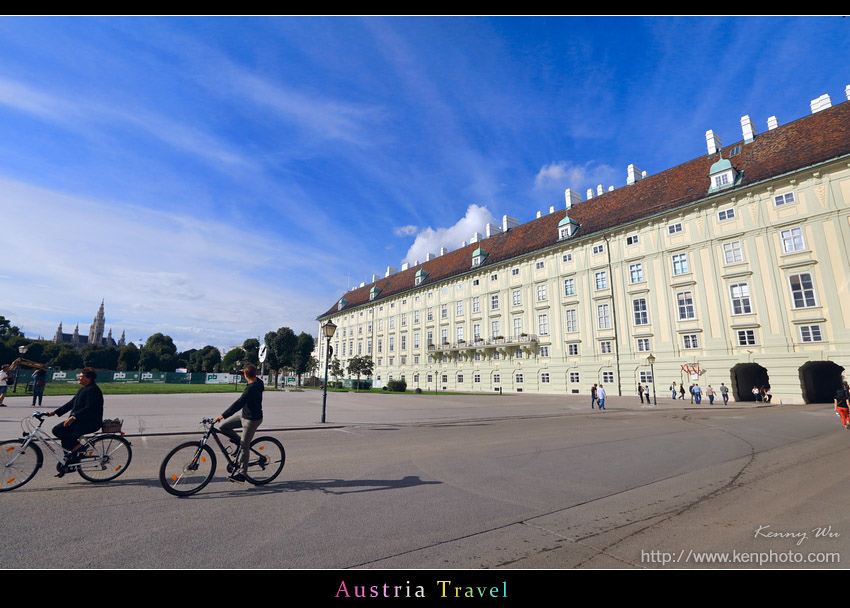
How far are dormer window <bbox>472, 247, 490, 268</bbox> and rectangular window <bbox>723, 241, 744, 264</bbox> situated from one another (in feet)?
92.1

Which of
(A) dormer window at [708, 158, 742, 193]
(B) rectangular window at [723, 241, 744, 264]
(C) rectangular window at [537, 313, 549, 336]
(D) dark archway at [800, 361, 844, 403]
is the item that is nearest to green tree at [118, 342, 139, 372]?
(C) rectangular window at [537, 313, 549, 336]

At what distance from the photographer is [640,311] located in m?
38.2

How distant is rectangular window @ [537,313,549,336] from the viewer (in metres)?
45.4

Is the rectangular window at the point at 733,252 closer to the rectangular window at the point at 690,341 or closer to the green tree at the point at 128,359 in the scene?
the rectangular window at the point at 690,341

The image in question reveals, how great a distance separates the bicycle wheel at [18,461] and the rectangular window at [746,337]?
41143 millimetres

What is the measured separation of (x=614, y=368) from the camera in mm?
39062

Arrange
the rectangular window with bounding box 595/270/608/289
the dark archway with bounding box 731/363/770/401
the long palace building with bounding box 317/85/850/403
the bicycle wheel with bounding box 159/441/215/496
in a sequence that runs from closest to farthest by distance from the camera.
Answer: the bicycle wheel with bounding box 159/441/215/496 → the long palace building with bounding box 317/85/850/403 → the dark archway with bounding box 731/363/770/401 → the rectangular window with bounding box 595/270/608/289

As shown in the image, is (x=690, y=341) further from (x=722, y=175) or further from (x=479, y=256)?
(x=479, y=256)

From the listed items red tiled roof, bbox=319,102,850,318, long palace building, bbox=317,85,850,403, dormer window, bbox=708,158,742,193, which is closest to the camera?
long palace building, bbox=317,85,850,403

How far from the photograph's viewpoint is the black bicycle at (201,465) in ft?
19.0

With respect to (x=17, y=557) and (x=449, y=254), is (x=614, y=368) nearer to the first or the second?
(x=449, y=254)

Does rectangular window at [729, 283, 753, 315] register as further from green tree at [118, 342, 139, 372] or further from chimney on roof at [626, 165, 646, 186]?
green tree at [118, 342, 139, 372]

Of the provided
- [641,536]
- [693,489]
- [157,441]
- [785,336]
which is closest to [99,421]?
[157,441]
